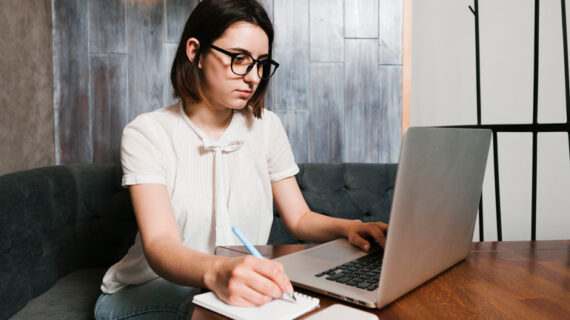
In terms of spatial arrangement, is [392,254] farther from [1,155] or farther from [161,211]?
[1,155]

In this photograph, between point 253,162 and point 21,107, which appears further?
point 21,107

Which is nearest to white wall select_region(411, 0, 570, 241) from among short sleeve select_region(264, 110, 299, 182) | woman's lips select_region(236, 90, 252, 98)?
short sleeve select_region(264, 110, 299, 182)

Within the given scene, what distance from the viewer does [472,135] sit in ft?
2.28

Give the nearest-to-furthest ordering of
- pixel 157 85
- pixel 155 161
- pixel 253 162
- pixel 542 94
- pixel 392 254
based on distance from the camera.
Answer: pixel 392 254 → pixel 155 161 → pixel 253 162 → pixel 542 94 → pixel 157 85

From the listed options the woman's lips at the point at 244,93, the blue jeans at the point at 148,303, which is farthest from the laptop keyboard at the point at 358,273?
the woman's lips at the point at 244,93

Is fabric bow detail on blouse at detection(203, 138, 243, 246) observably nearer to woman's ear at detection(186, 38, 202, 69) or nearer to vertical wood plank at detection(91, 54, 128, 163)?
woman's ear at detection(186, 38, 202, 69)

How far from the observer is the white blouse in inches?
43.8

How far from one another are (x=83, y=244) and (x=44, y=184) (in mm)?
371

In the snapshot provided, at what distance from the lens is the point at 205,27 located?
44.7 inches

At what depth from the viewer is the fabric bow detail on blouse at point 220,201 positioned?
116 cm

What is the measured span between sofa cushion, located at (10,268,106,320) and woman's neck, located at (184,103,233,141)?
2.37 feet

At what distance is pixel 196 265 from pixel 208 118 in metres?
0.65

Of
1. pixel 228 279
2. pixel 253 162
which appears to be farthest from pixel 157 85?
pixel 228 279

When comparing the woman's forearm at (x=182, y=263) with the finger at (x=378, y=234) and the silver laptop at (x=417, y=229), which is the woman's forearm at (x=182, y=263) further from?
the finger at (x=378, y=234)
